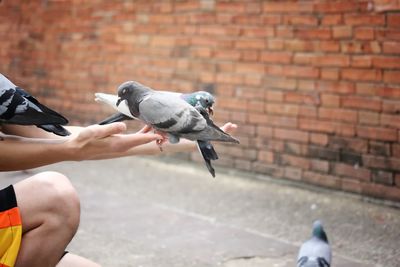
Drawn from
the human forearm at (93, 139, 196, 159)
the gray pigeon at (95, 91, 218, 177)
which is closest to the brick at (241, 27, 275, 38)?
the human forearm at (93, 139, 196, 159)

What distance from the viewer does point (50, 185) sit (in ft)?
8.77

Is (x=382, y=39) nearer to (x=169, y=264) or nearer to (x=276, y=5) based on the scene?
(x=276, y=5)

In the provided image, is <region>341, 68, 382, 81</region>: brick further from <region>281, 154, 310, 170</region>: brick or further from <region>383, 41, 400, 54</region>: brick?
<region>281, 154, 310, 170</region>: brick

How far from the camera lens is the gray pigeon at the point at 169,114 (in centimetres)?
256

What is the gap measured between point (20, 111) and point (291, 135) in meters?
4.11

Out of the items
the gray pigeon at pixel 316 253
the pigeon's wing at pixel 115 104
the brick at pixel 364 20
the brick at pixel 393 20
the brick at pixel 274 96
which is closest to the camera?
the pigeon's wing at pixel 115 104

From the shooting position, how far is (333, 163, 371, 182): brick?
579 centimetres

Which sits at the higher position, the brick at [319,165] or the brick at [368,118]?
the brick at [368,118]

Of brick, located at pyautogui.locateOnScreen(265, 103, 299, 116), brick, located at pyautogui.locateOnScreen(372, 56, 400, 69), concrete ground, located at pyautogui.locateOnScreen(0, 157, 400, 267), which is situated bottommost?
concrete ground, located at pyautogui.locateOnScreen(0, 157, 400, 267)

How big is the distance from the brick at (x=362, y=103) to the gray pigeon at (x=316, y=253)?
2033 mm

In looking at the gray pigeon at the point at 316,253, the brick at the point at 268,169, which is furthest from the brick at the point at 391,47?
the gray pigeon at the point at 316,253

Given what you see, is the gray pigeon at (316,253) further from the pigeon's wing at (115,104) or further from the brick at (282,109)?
the brick at (282,109)

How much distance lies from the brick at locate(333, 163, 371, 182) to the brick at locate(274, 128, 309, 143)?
43 cm

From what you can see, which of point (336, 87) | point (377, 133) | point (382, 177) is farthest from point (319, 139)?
point (382, 177)
